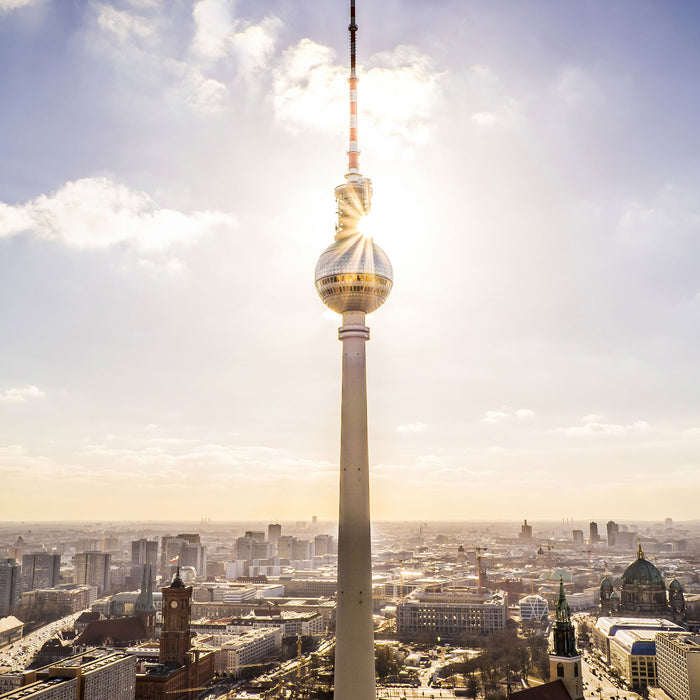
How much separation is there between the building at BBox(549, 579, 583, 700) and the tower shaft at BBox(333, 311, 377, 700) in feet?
46.7

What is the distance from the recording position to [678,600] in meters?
130

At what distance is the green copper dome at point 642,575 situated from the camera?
130875mm

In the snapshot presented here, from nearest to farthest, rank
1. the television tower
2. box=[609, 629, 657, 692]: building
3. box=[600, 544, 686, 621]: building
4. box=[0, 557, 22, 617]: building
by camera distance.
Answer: the television tower
box=[609, 629, 657, 692]: building
box=[600, 544, 686, 621]: building
box=[0, 557, 22, 617]: building

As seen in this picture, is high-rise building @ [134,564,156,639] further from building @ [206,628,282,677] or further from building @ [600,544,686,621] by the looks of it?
building @ [600,544,686,621]

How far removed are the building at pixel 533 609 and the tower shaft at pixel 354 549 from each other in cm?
9330

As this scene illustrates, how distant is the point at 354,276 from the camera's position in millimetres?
64312

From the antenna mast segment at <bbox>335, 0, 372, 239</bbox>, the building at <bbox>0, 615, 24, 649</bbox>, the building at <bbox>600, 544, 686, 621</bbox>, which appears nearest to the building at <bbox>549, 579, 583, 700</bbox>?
the antenna mast segment at <bbox>335, 0, 372, 239</bbox>

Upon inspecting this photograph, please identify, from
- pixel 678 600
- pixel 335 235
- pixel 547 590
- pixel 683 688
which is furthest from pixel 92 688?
pixel 547 590

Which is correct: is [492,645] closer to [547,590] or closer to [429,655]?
[429,655]

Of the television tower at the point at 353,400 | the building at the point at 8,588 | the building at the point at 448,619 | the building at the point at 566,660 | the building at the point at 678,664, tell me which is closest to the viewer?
the television tower at the point at 353,400

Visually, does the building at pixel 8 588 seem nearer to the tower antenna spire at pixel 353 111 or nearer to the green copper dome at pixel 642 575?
the green copper dome at pixel 642 575

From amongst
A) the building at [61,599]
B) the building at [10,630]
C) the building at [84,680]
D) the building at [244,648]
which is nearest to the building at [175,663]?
the building at [84,680]

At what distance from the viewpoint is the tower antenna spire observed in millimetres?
64875

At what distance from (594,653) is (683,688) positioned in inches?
1293
